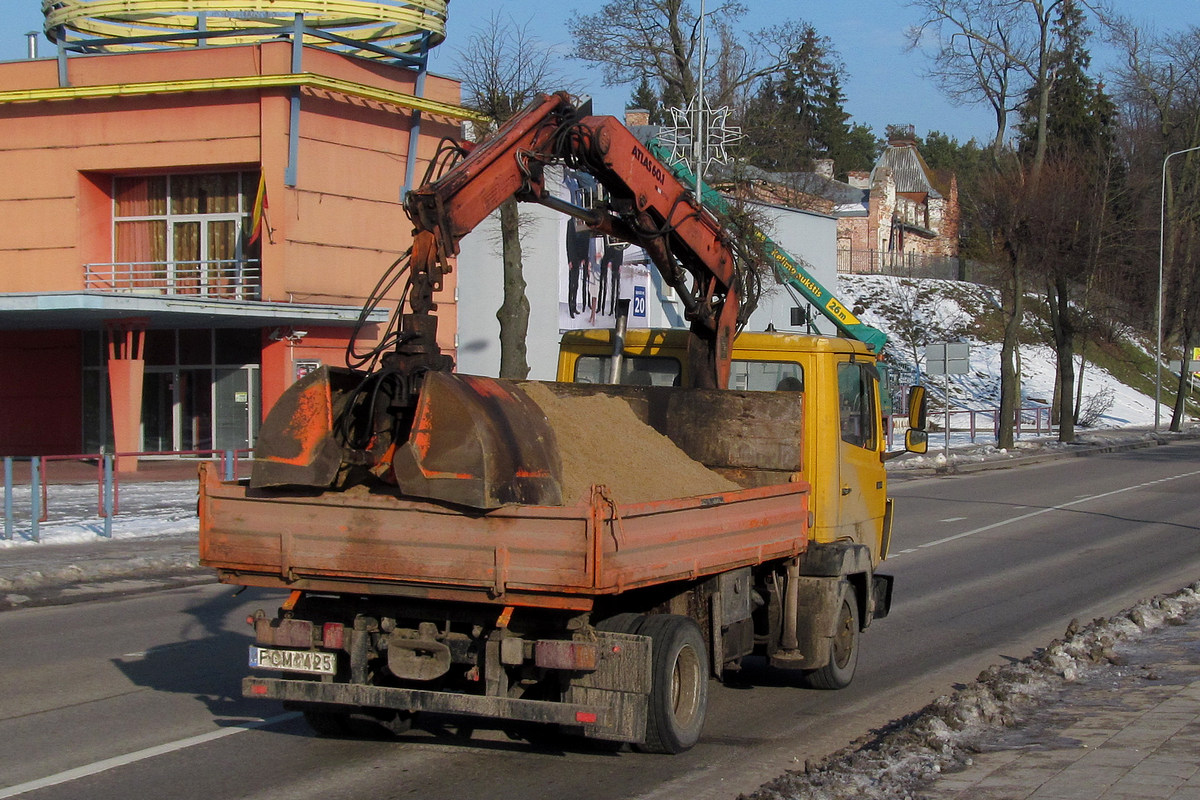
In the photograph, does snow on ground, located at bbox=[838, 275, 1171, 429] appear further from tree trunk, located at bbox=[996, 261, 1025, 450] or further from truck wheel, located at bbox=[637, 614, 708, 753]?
truck wheel, located at bbox=[637, 614, 708, 753]

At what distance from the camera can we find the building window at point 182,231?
3000 centimetres

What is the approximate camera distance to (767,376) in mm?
9289

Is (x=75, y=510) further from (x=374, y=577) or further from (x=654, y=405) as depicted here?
(x=374, y=577)

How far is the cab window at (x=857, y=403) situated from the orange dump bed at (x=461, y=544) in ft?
7.69

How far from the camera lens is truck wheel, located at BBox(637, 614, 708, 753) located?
6.32 meters

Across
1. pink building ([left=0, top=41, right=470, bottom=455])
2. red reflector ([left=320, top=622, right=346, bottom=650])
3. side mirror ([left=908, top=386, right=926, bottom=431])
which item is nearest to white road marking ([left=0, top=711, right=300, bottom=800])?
red reflector ([left=320, top=622, right=346, bottom=650])

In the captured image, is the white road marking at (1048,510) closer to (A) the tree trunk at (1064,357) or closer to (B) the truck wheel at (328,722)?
(A) the tree trunk at (1064,357)

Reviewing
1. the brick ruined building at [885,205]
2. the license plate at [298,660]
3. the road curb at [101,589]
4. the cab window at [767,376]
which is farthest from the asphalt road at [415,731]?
the brick ruined building at [885,205]

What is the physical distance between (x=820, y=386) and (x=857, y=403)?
0.60 meters

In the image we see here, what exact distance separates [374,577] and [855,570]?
374 cm

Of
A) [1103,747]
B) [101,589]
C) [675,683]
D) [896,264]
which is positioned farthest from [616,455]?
[896,264]

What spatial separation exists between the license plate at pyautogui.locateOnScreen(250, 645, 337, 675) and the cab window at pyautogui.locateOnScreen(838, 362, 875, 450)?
405 cm

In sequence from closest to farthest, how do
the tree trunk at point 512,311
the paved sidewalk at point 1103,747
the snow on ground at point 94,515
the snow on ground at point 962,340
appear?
the paved sidewalk at point 1103,747
the snow on ground at point 94,515
the tree trunk at point 512,311
the snow on ground at point 962,340

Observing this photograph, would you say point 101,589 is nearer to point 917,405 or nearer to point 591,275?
point 917,405
